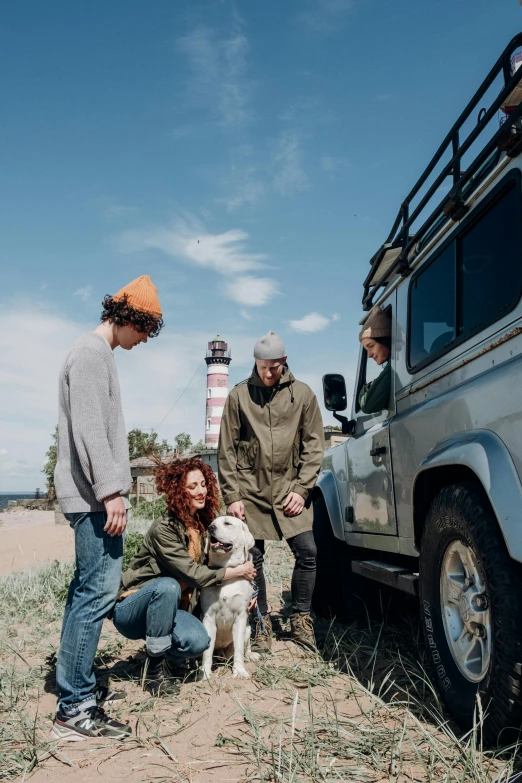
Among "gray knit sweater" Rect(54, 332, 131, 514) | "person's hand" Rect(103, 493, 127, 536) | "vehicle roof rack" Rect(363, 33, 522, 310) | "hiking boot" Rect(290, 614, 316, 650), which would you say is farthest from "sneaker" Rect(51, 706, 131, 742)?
"vehicle roof rack" Rect(363, 33, 522, 310)

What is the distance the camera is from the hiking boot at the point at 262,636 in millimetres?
4188

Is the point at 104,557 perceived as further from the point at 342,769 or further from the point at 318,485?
the point at 318,485

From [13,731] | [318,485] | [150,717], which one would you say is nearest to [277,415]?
→ [318,485]

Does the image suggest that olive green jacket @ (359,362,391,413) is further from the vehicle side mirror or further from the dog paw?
the dog paw

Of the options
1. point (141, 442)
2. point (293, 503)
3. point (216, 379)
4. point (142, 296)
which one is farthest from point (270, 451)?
point (216, 379)

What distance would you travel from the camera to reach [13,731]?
9.52 ft

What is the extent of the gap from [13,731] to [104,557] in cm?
84

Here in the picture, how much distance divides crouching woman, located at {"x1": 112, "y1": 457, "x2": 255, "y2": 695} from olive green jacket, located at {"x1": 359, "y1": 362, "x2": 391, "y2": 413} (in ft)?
3.53

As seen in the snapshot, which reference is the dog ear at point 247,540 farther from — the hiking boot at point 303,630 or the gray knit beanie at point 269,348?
the gray knit beanie at point 269,348

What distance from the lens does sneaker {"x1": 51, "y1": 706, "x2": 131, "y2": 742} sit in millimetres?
2902

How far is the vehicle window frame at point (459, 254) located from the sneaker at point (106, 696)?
2.32 meters

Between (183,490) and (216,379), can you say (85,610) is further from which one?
(216,379)

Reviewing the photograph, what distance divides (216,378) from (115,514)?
68.7 m

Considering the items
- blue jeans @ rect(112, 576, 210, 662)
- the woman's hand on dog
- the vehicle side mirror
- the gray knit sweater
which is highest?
the vehicle side mirror
